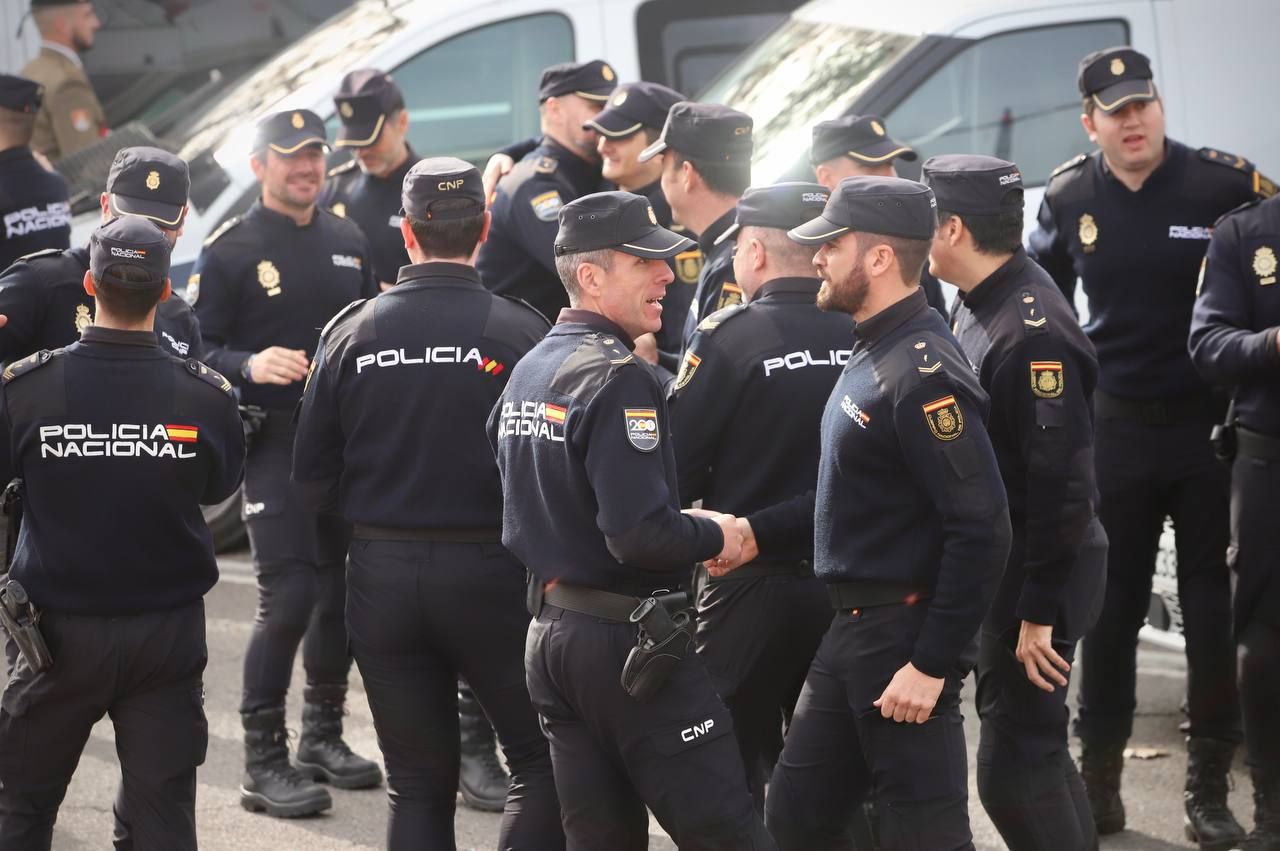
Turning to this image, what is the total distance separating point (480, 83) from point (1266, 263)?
5100 mm

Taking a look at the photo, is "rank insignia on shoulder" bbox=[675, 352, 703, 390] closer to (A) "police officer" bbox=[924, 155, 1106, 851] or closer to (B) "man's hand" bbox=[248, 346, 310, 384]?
(A) "police officer" bbox=[924, 155, 1106, 851]

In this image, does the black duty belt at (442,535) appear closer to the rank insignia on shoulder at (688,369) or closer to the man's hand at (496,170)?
the rank insignia on shoulder at (688,369)

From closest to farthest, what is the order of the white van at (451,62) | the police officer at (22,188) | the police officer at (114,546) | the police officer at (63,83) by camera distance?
the police officer at (114,546) < the police officer at (22,188) < the white van at (451,62) < the police officer at (63,83)

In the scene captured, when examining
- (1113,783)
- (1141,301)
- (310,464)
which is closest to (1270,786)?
(1113,783)

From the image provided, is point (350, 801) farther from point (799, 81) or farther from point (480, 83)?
point (480, 83)

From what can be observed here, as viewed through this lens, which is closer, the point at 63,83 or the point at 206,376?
the point at 206,376

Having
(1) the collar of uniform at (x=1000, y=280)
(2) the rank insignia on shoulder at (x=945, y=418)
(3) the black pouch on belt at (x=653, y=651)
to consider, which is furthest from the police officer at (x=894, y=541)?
(1) the collar of uniform at (x=1000, y=280)

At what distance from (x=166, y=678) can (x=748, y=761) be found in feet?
4.99

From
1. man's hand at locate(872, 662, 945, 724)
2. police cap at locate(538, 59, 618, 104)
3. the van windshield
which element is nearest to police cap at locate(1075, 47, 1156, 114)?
the van windshield

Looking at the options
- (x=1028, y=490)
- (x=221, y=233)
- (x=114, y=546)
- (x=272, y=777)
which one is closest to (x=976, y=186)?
(x=1028, y=490)

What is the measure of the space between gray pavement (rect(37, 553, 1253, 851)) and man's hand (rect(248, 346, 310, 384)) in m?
1.39

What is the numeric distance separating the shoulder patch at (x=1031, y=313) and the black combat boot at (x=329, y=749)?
2831 millimetres

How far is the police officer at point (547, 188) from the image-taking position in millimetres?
6316

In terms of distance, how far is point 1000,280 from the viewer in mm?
4602
